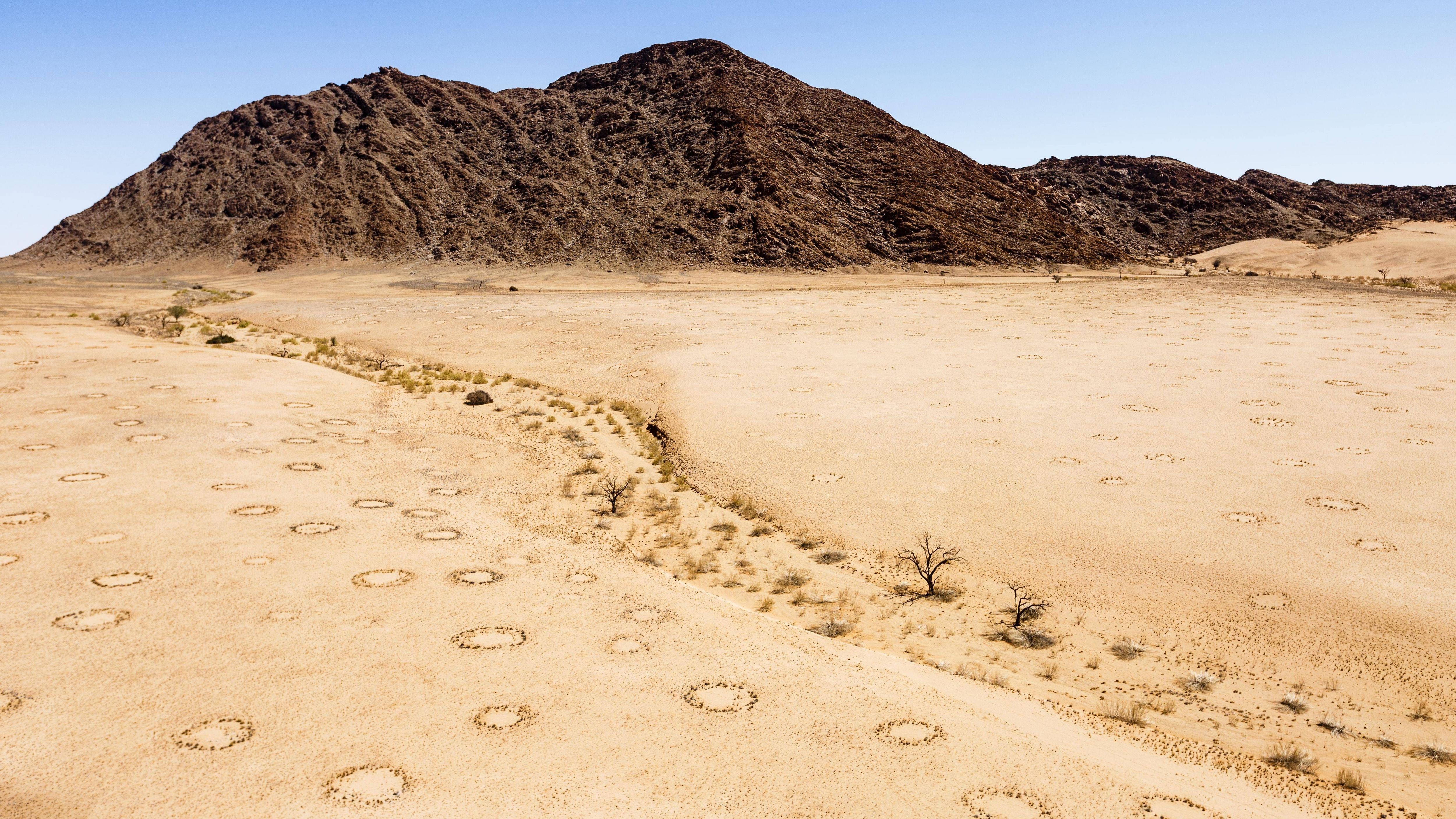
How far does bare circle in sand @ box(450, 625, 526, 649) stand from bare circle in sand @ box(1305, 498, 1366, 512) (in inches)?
458

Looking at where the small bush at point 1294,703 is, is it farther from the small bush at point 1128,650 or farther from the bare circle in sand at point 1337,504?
the bare circle in sand at point 1337,504

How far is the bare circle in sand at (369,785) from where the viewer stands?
554 cm

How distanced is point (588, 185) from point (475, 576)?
8505 cm

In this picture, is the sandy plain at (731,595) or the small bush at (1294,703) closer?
the sandy plain at (731,595)

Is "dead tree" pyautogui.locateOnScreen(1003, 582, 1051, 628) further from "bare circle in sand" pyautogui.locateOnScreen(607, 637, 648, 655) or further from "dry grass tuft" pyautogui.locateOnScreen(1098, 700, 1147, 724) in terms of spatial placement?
"bare circle in sand" pyautogui.locateOnScreen(607, 637, 648, 655)

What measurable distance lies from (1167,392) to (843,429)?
→ 29.0 ft

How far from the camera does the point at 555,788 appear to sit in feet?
19.0

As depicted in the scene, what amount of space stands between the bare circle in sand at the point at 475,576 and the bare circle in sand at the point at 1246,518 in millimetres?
10158

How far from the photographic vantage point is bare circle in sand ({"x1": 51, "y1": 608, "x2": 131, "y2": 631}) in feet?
25.1

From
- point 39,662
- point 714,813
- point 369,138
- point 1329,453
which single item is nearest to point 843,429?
point 1329,453

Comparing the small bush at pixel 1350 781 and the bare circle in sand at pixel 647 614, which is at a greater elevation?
the bare circle in sand at pixel 647 614

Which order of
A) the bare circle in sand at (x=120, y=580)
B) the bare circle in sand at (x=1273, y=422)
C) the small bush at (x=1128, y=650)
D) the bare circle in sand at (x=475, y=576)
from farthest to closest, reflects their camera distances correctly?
the bare circle in sand at (x=1273, y=422), the bare circle in sand at (x=475, y=576), the small bush at (x=1128, y=650), the bare circle in sand at (x=120, y=580)

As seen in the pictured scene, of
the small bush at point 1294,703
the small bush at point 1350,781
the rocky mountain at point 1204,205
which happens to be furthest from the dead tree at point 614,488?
the rocky mountain at point 1204,205

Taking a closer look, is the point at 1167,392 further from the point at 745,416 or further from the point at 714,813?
the point at 714,813
